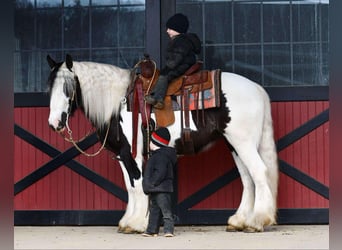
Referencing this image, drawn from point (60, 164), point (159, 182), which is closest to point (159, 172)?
point (159, 182)

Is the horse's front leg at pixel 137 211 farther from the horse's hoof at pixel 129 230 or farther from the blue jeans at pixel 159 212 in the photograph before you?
the blue jeans at pixel 159 212

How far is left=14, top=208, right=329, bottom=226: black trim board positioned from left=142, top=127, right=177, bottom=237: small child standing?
763 mm

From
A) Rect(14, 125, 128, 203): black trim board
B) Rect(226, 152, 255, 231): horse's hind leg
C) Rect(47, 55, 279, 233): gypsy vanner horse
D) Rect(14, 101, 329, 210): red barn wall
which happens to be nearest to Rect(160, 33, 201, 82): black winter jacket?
Rect(47, 55, 279, 233): gypsy vanner horse

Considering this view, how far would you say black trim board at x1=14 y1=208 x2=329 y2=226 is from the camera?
7.38 m

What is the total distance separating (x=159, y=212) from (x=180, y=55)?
1.43 m

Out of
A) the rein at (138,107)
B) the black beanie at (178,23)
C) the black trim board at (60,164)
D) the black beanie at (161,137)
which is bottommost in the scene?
the black trim board at (60,164)

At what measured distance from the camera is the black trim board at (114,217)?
7383 mm

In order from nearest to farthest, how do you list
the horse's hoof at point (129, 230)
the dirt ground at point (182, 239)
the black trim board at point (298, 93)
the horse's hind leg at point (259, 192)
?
the dirt ground at point (182, 239) < the horse's hind leg at point (259, 192) < the horse's hoof at point (129, 230) < the black trim board at point (298, 93)

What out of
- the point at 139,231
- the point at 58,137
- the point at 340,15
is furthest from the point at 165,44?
the point at 340,15

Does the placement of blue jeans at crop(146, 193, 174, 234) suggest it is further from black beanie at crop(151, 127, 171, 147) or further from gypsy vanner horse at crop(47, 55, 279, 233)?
black beanie at crop(151, 127, 171, 147)

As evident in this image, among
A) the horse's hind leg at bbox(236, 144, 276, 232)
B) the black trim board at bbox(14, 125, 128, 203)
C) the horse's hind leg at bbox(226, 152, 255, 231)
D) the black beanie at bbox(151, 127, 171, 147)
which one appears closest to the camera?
the black beanie at bbox(151, 127, 171, 147)

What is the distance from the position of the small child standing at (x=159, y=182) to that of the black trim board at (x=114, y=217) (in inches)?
30.0

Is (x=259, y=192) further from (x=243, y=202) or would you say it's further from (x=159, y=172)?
(x=159, y=172)

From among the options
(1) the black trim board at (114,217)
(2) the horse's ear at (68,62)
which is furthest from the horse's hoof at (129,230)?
(2) the horse's ear at (68,62)
